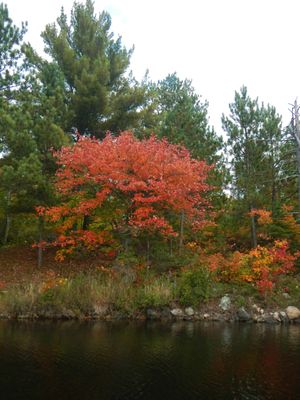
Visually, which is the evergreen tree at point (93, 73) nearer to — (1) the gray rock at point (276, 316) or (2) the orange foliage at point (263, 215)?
A: (2) the orange foliage at point (263, 215)


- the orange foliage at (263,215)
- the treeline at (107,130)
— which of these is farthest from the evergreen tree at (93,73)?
the orange foliage at (263,215)

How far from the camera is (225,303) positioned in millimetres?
16688

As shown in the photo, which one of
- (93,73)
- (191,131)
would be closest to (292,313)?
(191,131)

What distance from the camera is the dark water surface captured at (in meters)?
7.89

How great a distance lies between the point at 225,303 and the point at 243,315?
827 mm

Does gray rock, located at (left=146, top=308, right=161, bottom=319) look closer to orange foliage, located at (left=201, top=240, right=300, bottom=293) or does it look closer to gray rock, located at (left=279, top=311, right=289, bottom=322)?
orange foliage, located at (left=201, top=240, right=300, bottom=293)

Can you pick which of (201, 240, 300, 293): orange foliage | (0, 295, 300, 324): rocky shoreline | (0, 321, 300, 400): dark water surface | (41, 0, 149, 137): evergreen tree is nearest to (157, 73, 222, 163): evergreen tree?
(41, 0, 149, 137): evergreen tree

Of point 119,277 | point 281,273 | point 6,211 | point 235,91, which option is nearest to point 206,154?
point 235,91

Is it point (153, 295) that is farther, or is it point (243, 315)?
point (243, 315)

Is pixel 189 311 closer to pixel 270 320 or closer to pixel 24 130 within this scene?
pixel 270 320

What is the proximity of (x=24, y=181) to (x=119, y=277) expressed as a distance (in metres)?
5.60

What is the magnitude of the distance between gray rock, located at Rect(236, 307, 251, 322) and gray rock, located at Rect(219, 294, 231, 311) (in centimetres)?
46

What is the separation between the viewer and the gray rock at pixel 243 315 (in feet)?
53.4

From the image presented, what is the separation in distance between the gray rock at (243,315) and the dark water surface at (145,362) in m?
1.74
